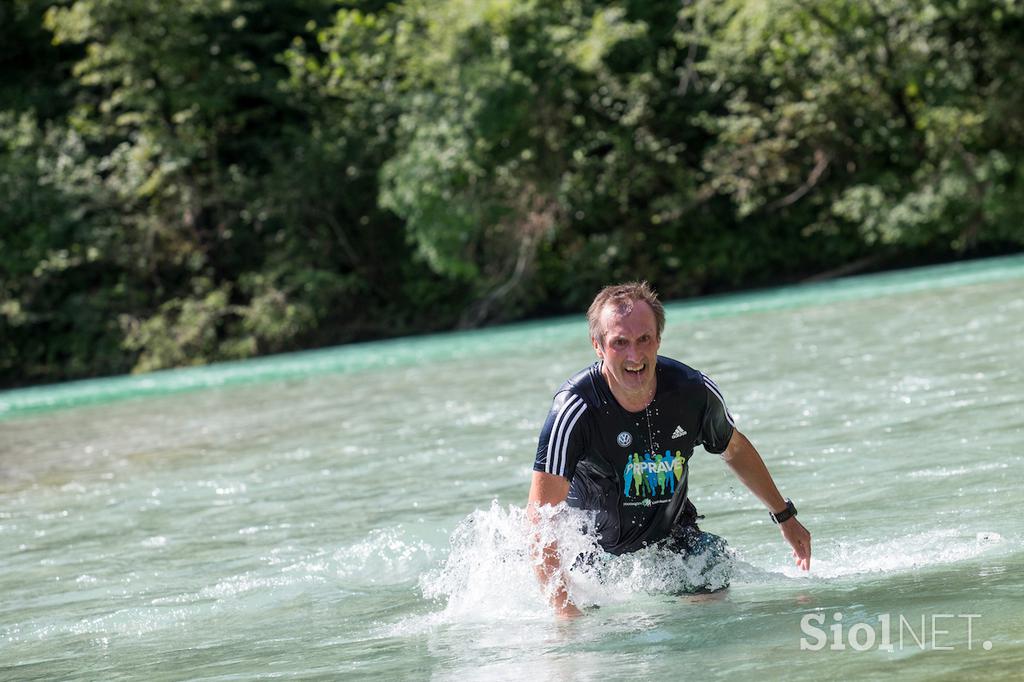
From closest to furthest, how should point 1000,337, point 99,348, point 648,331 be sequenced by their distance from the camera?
point 648,331 → point 1000,337 → point 99,348

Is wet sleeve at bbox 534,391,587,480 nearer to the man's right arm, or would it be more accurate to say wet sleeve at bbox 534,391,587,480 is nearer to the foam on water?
the man's right arm

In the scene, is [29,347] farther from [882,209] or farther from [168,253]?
[882,209]

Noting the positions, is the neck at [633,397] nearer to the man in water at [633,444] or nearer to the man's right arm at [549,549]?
the man in water at [633,444]

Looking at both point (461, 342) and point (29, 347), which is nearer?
point (461, 342)

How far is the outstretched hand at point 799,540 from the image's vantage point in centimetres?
473

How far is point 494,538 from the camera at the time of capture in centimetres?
509

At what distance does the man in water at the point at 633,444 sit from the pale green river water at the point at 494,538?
0.57 feet

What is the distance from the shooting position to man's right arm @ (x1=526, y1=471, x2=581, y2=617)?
452 cm

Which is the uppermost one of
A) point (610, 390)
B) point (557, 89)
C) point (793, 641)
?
point (557, 89)

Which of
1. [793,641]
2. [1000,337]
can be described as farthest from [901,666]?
[1000,337]

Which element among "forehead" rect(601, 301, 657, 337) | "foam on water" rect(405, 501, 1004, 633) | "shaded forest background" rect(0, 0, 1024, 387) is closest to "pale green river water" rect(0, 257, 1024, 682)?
"foam on water" rect(405, 501, 1004, 633)

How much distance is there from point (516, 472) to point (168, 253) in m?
18.9

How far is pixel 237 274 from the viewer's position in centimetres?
2569

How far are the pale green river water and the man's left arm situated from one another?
0.46 ft
